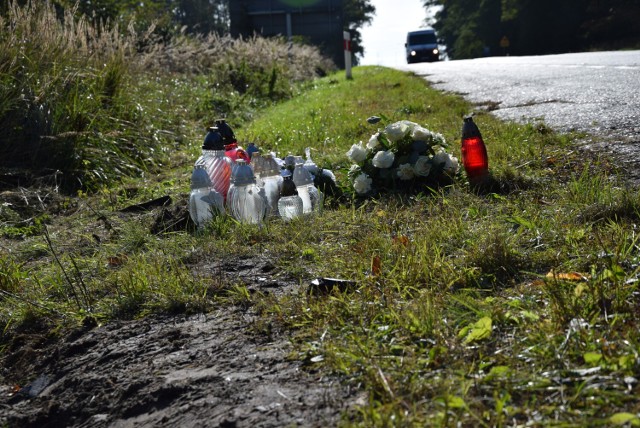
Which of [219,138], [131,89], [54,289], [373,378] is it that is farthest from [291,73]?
[373,378]

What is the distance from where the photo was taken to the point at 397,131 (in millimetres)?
4402

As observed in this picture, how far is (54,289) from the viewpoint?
3244 mm

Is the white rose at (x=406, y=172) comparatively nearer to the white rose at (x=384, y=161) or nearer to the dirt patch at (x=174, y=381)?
the white rose at (x=384, y=161)

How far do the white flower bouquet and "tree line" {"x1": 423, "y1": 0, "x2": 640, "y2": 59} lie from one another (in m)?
27.2

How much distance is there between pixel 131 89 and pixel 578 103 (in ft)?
14.6

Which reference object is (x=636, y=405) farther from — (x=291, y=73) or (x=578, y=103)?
(x=291, y=73)

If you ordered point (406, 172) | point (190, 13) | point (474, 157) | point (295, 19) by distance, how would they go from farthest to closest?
point (190, 13)
point (295, 19)
point (406, 172)
point (474, 157)

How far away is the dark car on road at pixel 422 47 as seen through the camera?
40.5 m

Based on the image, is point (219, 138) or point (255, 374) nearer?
point (255, 374)

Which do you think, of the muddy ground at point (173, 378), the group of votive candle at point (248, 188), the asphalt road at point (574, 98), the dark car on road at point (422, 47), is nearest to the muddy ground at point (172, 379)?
the muddy ground at point (173, 378)

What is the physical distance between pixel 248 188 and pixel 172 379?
6.04 feet

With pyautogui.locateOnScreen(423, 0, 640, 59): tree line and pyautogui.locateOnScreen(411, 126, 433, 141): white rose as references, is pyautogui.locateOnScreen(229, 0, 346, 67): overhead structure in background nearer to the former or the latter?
pyautogui.locateOnScreen(423, 0, 640, 59): tree line

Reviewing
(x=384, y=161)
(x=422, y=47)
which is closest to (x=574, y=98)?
(x=384, y=161)

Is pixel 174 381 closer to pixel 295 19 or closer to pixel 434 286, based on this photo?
pixel 434 286
